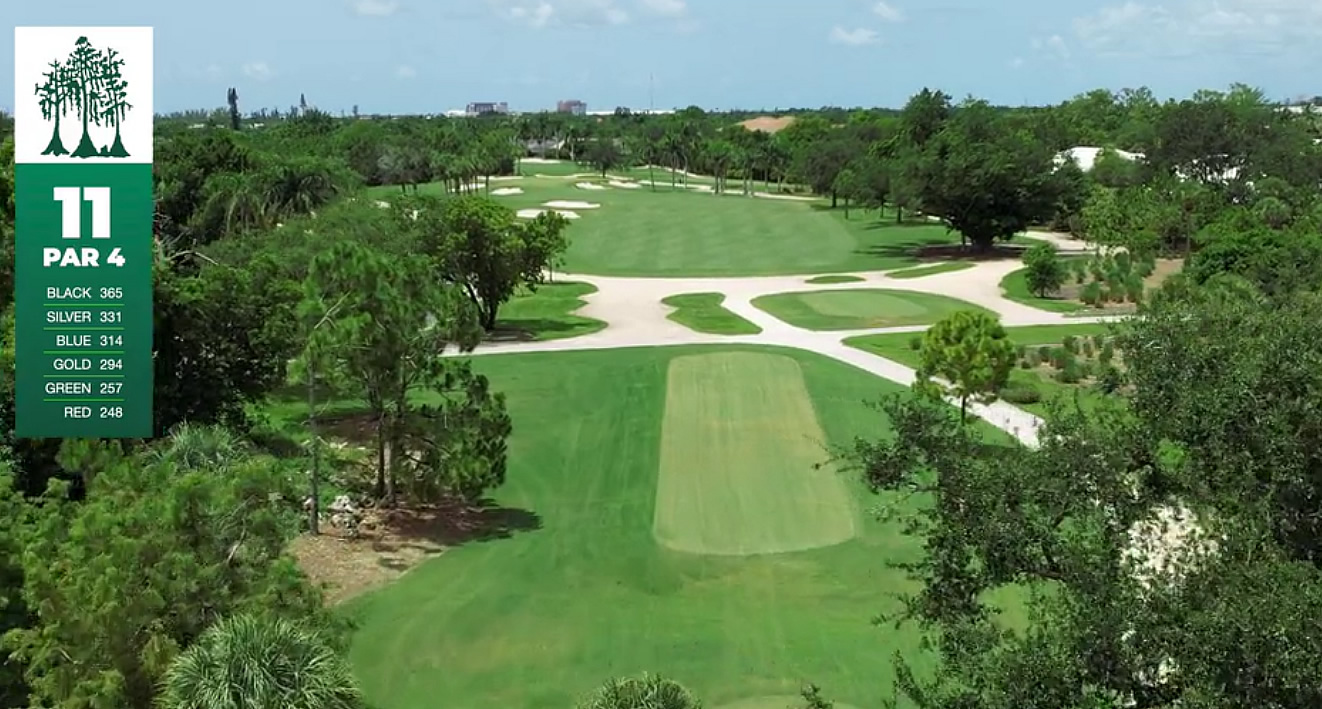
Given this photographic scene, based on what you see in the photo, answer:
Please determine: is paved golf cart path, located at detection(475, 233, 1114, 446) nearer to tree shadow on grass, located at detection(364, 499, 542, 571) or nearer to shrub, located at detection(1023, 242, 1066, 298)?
shrub, located at detection(1023, 242, 1066, 298)

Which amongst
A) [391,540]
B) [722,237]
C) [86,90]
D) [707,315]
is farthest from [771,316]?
[86,90]

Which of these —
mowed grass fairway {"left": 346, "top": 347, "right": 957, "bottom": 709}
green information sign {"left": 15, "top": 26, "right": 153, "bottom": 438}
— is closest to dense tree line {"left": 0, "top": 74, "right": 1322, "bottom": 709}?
green information sign {"left": 15, "top": 26, "right": 153, "bottom": 438}

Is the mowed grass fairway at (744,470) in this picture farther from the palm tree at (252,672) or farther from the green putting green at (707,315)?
the palm tree at (252,672)

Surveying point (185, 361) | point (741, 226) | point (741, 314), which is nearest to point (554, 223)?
point (741, 314)

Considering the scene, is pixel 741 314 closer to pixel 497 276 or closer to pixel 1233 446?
pixel 497 276

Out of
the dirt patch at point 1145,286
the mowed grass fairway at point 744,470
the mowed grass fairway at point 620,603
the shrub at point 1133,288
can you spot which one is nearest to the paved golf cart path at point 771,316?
the dirt patch at point 1145,286
